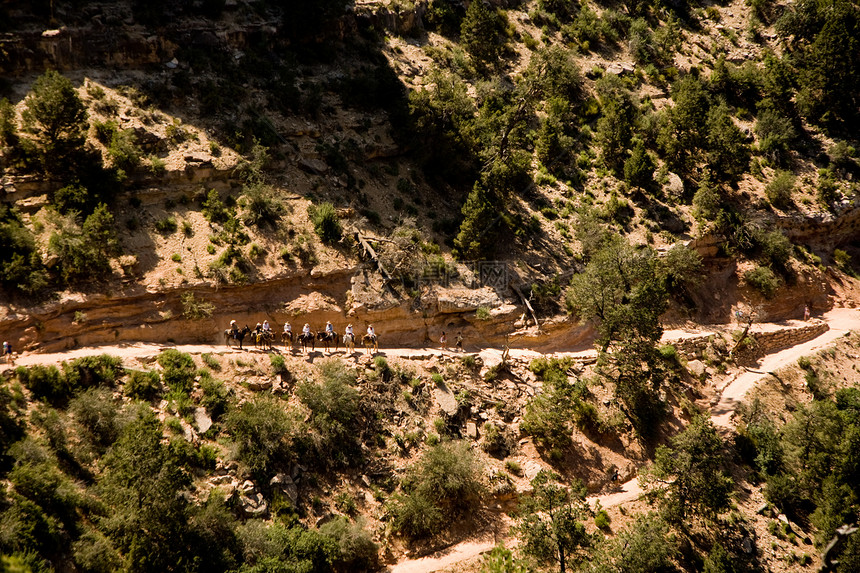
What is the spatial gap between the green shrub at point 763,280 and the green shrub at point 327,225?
32.8m

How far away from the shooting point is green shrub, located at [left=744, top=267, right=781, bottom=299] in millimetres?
47375

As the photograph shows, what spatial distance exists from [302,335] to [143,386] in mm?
8815

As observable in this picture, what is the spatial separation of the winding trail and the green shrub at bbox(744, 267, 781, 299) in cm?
286

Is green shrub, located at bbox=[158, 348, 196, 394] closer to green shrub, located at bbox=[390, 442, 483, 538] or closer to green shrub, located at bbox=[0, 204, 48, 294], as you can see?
green shrub, located at bbox=[0, 204, 48, 294]

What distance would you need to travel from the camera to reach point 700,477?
31703mm

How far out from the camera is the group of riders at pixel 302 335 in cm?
3303

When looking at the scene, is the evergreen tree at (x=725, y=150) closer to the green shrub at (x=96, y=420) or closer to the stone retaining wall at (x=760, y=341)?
the stone retaining wall at (x=760, y=341)

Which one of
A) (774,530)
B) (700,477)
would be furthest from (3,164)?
(774,530)

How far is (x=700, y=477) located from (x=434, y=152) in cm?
2772

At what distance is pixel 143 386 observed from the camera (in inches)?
1133

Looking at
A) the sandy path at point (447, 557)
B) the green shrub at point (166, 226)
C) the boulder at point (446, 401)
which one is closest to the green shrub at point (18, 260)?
the green shrub at point (166, 226)

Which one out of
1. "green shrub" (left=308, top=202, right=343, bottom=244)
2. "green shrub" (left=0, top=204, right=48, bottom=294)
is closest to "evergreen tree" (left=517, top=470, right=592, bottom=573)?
"green shrub" (left=308, top=202, right=343, bottom=244)

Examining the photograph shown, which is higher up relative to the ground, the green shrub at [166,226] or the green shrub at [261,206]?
the green shrub at [261,206]

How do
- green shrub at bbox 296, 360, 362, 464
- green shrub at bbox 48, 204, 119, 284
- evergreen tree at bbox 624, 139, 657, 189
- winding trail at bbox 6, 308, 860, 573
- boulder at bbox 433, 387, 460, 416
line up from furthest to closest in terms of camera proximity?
evergreen tree at bbox 624, 139, 657, 189
boulder at bbox 433, 387, 460, 416
green shrub at bbox 296, 360, 362, 464
green shrub at bbox 48, 204, 119, 284
winding trail at bbox 6, 308, 860, 573
